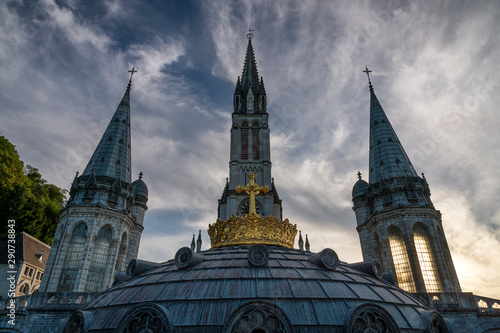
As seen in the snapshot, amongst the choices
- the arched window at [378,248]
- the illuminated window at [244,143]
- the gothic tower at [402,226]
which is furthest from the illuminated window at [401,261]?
the illuminated window at [244,143]

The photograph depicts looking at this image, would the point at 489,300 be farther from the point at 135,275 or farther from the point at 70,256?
the point at 70,256

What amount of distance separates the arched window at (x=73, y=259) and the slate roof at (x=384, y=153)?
104ft

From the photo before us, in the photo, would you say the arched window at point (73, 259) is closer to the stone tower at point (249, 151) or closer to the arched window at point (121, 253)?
the arched window at point (121, 253)

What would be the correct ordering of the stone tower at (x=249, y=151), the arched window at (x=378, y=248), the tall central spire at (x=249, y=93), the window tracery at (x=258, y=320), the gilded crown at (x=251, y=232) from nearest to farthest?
the window tracery at (x=258, y=320) < the gilded crown at (x=251, y=232) < the arched window at (x=378, y=248) < the stone tower at (x=249, y=151) < the tall central spire at (x=249, y=93)

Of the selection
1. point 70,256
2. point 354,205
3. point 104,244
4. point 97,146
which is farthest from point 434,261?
point 97,146

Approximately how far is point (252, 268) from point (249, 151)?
5020 centimetres

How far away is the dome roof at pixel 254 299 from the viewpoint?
5.51m

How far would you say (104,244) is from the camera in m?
29.5

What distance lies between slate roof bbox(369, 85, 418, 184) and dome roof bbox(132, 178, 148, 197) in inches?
1127

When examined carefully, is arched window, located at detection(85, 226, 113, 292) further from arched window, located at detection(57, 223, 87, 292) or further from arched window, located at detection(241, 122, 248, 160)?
arched window, located at detection(241, 122, 248, 160)

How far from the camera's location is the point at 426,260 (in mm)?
27375

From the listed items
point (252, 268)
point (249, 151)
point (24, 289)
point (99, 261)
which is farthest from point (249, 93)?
point (252, 268)

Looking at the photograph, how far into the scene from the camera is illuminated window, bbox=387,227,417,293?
26609 mm

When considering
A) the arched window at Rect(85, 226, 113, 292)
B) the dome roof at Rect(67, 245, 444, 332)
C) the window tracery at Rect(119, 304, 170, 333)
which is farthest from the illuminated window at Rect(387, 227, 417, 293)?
the arched window at Rect(85, 226, 113, 292)
